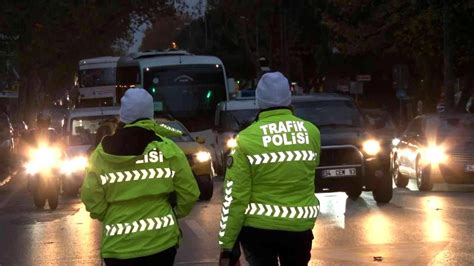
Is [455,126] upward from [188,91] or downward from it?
downward

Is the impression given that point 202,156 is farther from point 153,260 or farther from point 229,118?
point 153,260

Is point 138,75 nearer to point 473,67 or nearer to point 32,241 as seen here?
point 473,67

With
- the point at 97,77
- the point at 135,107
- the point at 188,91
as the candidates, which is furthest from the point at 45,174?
the point at 97,77

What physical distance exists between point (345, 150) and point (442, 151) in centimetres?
447

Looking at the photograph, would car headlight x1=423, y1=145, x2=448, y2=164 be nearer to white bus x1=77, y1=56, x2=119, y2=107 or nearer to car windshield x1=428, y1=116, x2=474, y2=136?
car windshield x1=428, y1=116, x2=474, y2=136

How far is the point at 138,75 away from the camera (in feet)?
113

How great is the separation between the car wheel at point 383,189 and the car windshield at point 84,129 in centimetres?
645

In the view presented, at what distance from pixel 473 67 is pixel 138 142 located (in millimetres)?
36762

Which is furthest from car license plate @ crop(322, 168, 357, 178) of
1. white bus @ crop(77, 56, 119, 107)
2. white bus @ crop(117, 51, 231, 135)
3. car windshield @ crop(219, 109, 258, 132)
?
white bus @ crop(77, 56, 119, 107)

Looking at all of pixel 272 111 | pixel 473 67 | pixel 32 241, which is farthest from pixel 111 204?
pixel 473 67

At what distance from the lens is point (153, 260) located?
655cm

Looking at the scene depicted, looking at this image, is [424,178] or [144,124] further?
[424,178]

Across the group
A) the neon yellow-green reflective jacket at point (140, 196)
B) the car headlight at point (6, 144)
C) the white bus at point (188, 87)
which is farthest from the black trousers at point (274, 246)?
the car headlight at point (6, 144)

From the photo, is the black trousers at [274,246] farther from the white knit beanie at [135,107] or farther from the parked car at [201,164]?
the parked car at [201,164]
